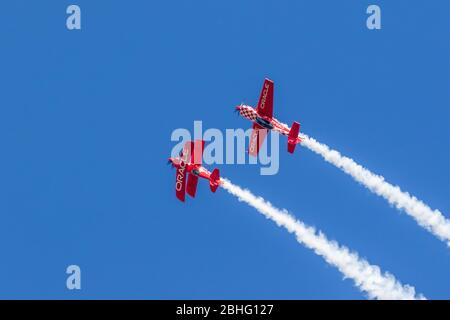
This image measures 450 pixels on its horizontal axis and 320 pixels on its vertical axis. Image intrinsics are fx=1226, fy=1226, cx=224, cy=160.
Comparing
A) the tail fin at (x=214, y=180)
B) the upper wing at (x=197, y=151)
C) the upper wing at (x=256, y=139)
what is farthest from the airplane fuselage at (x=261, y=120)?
the tail fin at (x=214, y=180)

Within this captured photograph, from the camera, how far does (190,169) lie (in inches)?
3839

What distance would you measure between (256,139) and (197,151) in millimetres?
5599

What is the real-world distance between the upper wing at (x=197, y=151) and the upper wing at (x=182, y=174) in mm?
355

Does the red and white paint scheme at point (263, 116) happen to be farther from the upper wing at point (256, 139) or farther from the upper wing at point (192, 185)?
the upper wing at point (192, 185)

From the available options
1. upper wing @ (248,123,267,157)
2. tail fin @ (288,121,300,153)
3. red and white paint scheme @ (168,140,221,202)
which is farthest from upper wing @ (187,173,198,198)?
tail fin @ (288,121,300,153)

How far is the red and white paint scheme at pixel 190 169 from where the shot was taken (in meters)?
96.9

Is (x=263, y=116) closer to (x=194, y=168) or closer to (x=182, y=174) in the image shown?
(x=194, y=168)

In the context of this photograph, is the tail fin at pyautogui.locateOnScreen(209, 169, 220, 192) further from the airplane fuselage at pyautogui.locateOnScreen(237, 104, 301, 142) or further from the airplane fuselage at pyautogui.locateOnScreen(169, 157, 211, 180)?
the airplane fuselage at pyautogui.locateOnScreen(237, 104, 301, 142)

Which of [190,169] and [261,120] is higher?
[261,120]

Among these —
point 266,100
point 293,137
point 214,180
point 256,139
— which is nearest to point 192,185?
point 214,180
